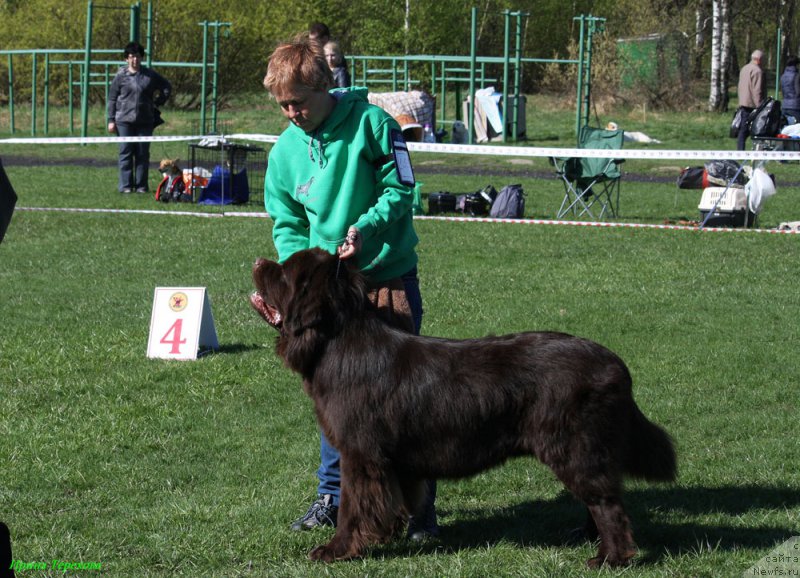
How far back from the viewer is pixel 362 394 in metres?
3.96

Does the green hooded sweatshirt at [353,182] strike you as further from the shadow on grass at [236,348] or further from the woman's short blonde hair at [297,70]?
the shadow on grass at [236,348]

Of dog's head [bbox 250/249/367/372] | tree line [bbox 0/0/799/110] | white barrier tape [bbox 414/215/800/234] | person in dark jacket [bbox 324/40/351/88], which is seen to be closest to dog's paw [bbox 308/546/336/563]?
dog's head [bbox 250/249/367/372]

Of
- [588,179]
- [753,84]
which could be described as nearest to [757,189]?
[588,179]

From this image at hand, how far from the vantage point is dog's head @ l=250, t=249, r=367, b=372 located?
153 inches

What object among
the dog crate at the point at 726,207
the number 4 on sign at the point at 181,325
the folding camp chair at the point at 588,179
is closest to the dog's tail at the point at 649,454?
the number 4 on sign at the point at 181,325

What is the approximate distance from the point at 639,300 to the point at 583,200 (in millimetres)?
5966

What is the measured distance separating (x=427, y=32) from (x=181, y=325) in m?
35.9

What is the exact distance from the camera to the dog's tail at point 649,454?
411cm

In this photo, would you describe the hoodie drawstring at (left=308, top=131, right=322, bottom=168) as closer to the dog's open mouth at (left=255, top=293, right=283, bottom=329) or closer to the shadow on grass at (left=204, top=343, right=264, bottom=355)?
the dog's open mouth at (left=255, top=293, right=283, bottom=329)

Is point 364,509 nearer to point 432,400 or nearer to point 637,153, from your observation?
point 432,400

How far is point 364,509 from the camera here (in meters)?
4.03

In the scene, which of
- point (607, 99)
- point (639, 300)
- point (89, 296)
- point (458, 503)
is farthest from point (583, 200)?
point (607, 99)

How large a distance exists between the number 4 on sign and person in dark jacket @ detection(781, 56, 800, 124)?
18.1 meters

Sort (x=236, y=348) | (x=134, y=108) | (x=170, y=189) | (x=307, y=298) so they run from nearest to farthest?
(x=307, y=298) → (x=236, y=348) → (x=170, y=189) → (x=134, y=108)
